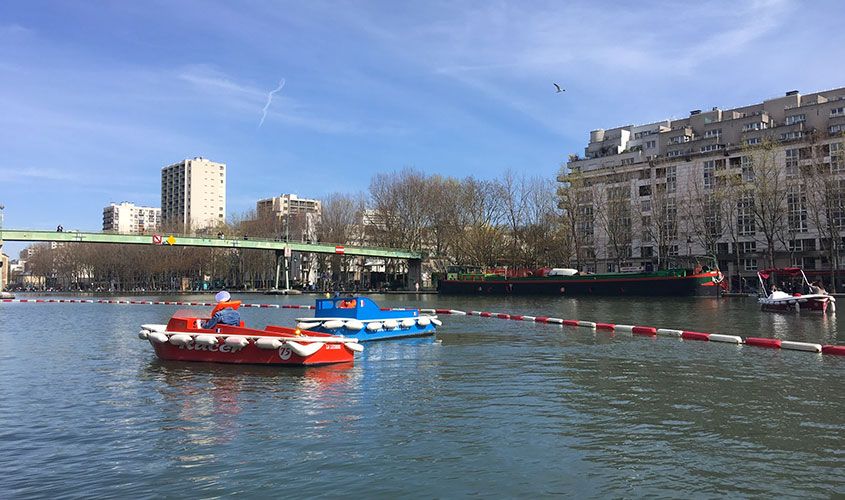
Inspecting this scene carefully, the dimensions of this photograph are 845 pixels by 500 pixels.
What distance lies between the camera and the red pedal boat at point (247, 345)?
55.5 feet

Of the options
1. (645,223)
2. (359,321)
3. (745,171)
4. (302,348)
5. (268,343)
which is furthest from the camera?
(645,223)

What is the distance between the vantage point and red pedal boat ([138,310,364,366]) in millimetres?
16922

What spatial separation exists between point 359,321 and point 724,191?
58206mm

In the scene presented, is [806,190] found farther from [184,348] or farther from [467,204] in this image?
[184,348]

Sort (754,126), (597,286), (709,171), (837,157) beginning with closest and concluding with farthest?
(597,286)
(837,157)
(709,171)
(754,126)

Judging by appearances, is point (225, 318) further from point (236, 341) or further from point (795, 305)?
point (795, 305)

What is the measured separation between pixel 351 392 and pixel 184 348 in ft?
22.4

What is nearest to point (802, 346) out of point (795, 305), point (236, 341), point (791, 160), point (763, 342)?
point (763, 342)

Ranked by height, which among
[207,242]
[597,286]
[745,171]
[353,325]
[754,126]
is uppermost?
[754,126]

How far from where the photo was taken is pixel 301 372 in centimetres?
1639

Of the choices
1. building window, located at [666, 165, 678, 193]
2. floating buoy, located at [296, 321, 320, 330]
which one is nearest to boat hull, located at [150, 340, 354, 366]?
floating buoy, located at [296, 321, 320, 330]

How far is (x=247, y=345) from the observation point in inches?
683

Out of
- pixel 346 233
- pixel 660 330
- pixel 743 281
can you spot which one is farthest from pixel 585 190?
pixel 660 330

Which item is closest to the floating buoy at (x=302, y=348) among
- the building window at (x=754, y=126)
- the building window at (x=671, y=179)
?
the building window at (x=671, y=179)
